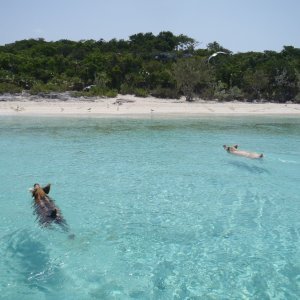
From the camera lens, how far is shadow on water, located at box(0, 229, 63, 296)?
220 inches

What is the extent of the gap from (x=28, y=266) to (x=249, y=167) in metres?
8.94

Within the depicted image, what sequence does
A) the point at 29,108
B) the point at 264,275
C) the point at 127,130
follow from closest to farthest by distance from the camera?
the point at 264,275, the point at 127,130, the point at 29,108

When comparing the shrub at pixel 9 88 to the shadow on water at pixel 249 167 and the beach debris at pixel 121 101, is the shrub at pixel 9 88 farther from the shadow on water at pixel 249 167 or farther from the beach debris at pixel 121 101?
the shadow on water at pixel 249 167

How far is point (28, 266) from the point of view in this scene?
611 centimetres

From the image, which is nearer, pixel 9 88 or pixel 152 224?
pixel 152 224

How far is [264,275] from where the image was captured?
588cm

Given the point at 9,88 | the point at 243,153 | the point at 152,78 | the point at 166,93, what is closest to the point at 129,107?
the point at 166,93

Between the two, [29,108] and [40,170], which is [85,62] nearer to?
[29,108]

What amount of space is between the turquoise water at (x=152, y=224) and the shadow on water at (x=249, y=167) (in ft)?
0.22

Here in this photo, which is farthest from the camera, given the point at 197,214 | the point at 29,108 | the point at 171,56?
the point at 171,56

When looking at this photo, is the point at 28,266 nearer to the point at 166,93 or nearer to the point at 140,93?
the point at 140,93

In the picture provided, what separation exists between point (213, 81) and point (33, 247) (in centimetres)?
3631

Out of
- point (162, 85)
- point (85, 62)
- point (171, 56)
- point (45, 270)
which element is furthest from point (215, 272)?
point (171, 56)

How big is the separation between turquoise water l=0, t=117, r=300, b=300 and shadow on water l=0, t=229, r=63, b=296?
2cm
